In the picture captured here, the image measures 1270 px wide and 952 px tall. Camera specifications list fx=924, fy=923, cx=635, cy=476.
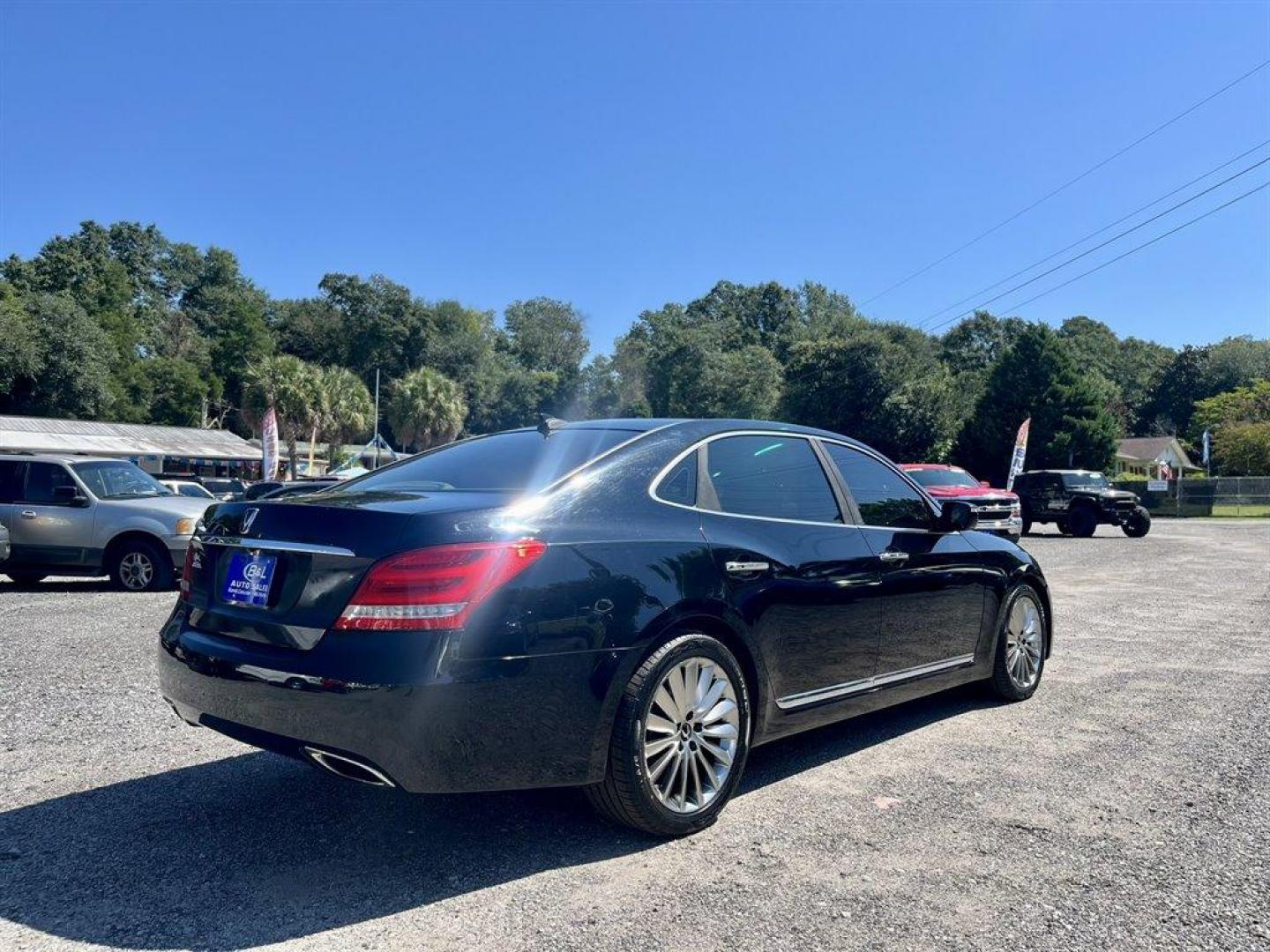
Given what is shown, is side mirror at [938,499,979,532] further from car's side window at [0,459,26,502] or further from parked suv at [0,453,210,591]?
car's side window at [0,459,26,502]

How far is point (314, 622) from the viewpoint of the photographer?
300 cm

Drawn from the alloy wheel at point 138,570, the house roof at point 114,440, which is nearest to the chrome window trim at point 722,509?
the alloy wheel at point 138,570

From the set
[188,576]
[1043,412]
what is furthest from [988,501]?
[1043,412]

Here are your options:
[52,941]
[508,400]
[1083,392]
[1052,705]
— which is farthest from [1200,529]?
[508,400]

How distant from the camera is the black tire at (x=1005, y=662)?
17.2ft

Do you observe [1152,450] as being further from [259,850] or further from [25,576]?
[259,850]

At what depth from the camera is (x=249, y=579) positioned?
3236mm

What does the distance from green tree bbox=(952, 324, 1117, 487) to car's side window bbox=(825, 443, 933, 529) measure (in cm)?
4271

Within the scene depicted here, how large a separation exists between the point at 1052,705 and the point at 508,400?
74.6 meters

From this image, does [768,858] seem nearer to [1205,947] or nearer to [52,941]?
[1205,947]

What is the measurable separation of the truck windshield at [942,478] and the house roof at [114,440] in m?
34.9

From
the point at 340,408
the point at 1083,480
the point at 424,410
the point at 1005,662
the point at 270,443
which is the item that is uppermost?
the point at 424,410

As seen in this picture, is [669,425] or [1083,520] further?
[1083,520]

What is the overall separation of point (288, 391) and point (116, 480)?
38172mm
